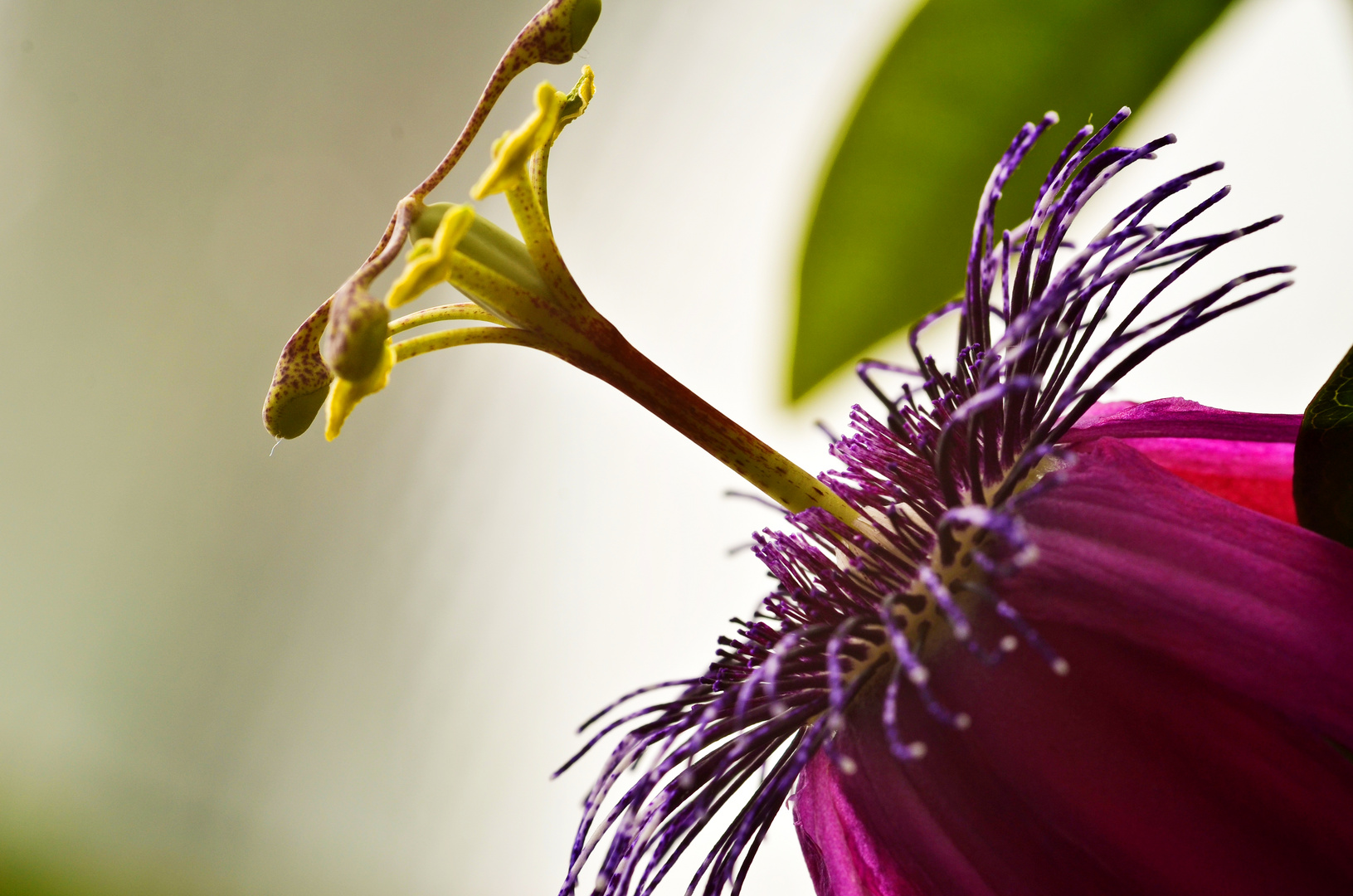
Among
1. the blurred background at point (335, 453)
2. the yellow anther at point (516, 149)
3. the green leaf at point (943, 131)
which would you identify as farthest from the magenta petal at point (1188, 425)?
the blurred background at point (335, 453)

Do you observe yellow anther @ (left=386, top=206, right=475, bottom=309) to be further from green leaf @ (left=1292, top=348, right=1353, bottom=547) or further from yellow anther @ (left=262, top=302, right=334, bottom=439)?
green leaf @ (left=1292, top=348, right=1353, bottom=547)

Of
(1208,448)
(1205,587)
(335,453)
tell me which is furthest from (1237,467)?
(335,453)

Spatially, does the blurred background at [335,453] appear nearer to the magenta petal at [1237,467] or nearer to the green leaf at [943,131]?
the green leaf at [943,131]

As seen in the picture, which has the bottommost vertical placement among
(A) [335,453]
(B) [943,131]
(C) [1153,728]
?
(C) [1153,728]

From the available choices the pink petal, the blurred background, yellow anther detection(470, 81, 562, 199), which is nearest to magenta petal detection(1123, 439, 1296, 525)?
the pink petal

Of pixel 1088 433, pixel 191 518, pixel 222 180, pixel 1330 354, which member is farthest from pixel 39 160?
pixel 1330 354

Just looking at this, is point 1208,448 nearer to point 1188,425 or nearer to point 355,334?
point 1188,425

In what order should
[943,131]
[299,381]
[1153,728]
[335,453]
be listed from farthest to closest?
[335,453]
[943,131]
[299,381]
[1153,728]
